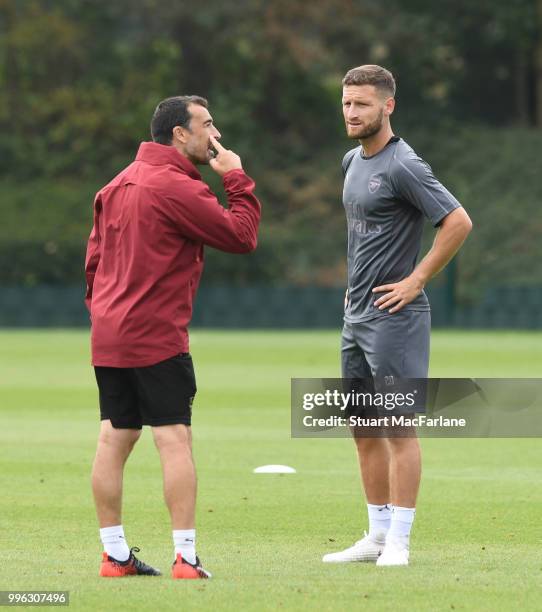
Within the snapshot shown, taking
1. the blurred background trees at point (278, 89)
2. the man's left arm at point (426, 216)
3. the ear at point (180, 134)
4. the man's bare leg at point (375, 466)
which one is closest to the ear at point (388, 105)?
the man's left arm at point (426, 216)

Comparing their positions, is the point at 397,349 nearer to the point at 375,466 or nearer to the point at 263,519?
the point at 375,466

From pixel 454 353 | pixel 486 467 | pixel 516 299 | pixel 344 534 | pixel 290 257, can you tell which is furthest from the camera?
pixel 290 257

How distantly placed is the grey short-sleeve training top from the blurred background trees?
1575 inches

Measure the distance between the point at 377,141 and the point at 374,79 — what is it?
0.98ft

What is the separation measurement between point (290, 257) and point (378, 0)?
46.9ft

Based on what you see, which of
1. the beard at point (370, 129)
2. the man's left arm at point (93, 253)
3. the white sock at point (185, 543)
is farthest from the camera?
the beard at point (370, 129)

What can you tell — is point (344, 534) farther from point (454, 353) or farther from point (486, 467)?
point (454, 353)

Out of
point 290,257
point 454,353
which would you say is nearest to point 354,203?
point 454,353

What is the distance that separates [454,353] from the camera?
28.4 metres

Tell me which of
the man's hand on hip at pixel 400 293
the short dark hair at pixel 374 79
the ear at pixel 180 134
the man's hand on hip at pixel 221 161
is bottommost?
the man's hand on hip at pixel 400 293

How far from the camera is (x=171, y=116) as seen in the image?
691cm

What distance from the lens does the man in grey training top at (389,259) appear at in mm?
7301

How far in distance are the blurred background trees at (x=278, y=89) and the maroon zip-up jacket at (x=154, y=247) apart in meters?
40.6

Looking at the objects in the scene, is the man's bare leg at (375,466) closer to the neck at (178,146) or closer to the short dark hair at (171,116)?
the neck at (178,146)
